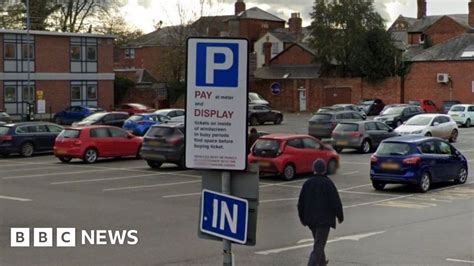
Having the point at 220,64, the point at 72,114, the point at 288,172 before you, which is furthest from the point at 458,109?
the point at 220,64

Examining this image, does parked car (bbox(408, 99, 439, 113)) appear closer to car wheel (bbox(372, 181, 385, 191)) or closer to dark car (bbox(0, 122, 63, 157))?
dark car (bbox(0, 122, 63, 157))

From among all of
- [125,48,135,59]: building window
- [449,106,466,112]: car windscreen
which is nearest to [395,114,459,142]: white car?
[449,106,466,112]: car windscreen

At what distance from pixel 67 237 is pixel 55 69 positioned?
45.7m

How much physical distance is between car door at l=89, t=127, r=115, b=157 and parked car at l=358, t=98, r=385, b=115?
3302cm

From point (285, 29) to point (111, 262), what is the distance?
3416 inches

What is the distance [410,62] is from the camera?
6638 centimetres

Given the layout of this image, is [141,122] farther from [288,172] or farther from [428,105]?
[428,105]

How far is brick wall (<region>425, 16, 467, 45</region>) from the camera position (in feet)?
276

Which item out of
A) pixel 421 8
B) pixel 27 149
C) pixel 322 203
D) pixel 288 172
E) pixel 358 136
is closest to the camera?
pixel 322 203

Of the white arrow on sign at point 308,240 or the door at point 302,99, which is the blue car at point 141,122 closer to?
the white arrow on sign at point 308,240

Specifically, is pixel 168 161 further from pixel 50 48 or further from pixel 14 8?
pixel 14 8

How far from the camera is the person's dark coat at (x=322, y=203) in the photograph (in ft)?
33.6

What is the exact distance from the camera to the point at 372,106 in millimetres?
61625

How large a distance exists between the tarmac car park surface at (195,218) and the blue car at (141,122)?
13.1 m
